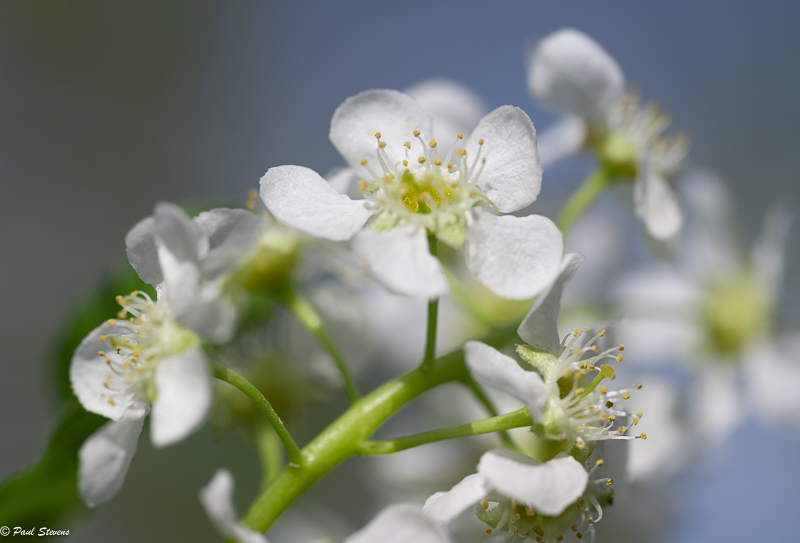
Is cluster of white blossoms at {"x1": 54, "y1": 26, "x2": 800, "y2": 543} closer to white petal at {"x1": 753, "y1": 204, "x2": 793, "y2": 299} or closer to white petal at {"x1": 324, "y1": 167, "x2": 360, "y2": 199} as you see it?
white petal at {"x1": 324, "y1": 167, "x2": 360, "y2": 199}

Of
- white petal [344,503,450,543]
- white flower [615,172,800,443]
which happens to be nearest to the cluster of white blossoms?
white petal [344,503,450,543]

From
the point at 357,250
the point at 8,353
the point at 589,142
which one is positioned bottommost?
the point at 8,353

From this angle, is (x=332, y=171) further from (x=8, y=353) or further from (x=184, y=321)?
(x=8, y=353)

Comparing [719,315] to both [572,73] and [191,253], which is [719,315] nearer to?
[572,73]

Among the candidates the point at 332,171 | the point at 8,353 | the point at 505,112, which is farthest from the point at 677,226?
the point at 8,353

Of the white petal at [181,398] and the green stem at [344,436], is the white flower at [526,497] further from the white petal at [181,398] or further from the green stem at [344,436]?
the white petal at [181,398]

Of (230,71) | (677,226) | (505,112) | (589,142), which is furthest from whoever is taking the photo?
(230,71)
